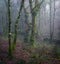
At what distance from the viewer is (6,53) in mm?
11148

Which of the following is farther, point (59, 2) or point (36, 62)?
point (59, 2)

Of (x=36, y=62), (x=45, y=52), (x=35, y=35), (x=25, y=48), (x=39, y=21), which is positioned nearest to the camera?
(x=36, y=62)

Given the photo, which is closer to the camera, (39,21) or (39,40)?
(39,40)

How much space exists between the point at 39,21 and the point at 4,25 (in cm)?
368

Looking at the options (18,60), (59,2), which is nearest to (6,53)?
(18,60)

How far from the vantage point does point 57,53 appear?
1157 centimetres

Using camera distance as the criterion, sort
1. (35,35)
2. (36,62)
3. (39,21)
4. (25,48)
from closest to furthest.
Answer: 1. (36,62)
2. (25,48)
3. (35,35)
4. (39,21)

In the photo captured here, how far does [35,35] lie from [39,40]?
0.51 meters

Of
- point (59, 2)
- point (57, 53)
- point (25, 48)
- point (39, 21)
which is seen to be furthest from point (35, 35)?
point (59, 2)

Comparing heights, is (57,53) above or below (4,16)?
below

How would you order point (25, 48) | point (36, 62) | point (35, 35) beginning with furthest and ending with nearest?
point (35, 35)
point (25, 48)
point (36, 62)

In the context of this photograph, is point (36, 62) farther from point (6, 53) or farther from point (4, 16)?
point (4, 16)

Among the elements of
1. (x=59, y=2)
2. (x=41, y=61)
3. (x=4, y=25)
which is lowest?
(x=41, y=61)

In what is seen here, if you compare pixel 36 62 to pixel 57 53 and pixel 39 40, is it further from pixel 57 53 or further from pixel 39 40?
pixel 39 40
